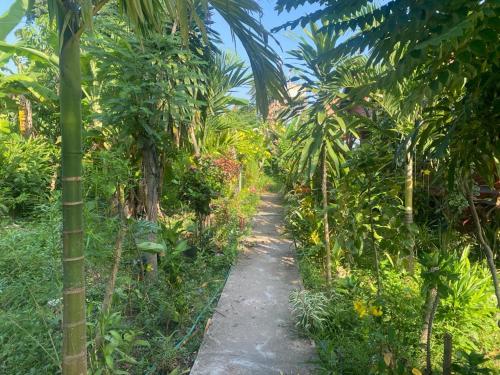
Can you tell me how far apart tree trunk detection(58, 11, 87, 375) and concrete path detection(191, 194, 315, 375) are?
1294 millimetres

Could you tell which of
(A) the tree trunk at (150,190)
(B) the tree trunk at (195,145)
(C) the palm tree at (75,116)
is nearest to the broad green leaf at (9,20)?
(B) the tree trunk at (195,145)

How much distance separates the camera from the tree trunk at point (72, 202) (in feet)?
5.06

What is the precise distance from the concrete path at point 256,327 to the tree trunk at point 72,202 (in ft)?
4.25

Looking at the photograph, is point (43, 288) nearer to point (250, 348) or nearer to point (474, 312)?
point (250, 348)

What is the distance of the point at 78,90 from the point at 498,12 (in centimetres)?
148

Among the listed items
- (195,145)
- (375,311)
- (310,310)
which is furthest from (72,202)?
(195,145)

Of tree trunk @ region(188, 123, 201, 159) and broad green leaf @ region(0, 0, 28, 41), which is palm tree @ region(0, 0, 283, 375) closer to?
tree trunk @ region(188, 123, 201, 159)

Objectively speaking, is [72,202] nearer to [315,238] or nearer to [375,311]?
[375,311]

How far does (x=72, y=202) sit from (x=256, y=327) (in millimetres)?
2443

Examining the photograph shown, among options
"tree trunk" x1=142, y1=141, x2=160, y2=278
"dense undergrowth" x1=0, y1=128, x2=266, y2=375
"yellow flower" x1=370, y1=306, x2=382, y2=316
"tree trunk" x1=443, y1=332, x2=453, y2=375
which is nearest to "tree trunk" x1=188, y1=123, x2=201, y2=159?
"dense undergrowth" x1=0, y1=128, x2=266, y2=375

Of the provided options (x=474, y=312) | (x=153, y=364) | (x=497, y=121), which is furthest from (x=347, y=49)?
(x=474, y=312)

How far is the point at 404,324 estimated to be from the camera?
10.4 ft

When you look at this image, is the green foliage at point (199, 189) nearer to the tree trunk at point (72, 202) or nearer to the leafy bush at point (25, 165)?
the leafy bush at point (25, 165)

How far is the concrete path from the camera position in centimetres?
287
